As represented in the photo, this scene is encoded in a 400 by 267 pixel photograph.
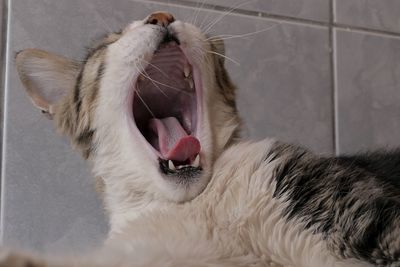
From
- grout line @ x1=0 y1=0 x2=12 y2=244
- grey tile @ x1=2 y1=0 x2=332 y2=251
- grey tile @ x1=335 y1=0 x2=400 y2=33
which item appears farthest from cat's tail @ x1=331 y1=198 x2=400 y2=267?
grey tile @ x1=335 y1=0 x2=400 y2=33

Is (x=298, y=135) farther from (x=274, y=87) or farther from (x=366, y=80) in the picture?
(x=366, y=80)

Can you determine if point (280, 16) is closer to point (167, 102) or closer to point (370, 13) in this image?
point (370, 13)

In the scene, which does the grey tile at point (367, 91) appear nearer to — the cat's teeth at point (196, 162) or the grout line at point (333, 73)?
the grout line at point (333, 73)

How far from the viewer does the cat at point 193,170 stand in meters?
0.71

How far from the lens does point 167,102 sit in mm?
964

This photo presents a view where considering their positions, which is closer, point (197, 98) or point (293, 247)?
point (293, 247)

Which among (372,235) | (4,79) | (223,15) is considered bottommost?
(372,235)

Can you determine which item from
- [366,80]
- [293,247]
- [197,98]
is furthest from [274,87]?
[293,247]

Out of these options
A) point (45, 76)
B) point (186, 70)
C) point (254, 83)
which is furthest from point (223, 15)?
point (45, 76)

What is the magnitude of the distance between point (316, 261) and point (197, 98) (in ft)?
1.10

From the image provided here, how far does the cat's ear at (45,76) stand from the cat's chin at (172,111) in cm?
15

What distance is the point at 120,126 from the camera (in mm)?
897

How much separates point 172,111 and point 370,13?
653mm

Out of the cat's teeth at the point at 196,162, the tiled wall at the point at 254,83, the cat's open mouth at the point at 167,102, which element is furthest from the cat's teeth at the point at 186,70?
the tiled wall at the point at 254,83
